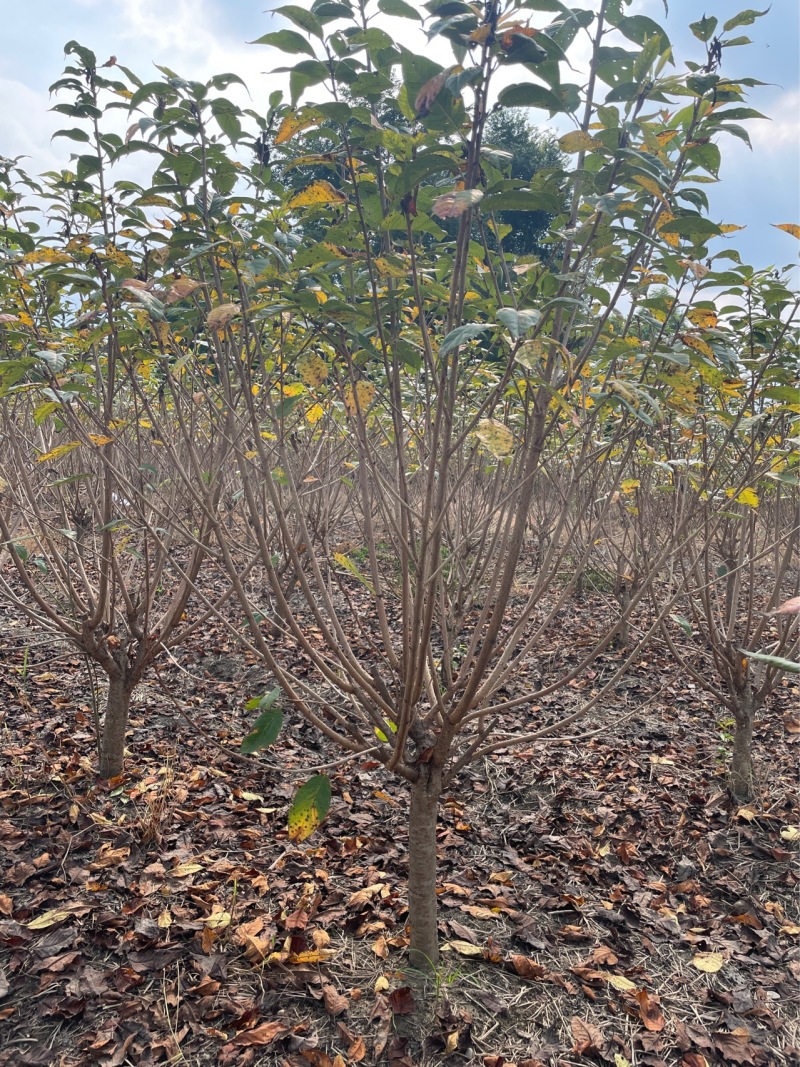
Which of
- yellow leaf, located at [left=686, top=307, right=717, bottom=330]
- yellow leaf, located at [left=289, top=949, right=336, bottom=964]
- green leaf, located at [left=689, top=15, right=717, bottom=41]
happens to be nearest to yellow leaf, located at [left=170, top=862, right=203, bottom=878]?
yellow leaf, located at [left=289, top=949, right=336, bottom=964]

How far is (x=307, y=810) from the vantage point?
153cm

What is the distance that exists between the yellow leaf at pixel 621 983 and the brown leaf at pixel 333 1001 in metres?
0.77

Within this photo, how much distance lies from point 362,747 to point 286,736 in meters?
1.65

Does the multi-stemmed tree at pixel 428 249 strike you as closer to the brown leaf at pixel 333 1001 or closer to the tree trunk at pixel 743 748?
the brown leaf at pixel 333 1001

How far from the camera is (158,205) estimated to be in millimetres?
1747

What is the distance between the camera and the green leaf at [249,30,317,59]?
1314 millimetres

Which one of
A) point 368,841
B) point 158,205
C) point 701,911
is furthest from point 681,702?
point 158,205

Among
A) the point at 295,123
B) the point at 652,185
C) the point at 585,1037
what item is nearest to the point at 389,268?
the point at 295,123

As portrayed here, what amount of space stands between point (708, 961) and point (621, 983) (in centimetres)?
32

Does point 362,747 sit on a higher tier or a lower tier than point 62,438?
lower

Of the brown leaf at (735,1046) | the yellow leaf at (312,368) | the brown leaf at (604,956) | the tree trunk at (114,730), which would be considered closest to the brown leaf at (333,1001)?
the brown leaf at (604,956)

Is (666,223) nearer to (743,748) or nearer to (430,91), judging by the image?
(430,91)

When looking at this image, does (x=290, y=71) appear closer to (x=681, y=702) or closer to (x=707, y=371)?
(x=707, y=371)

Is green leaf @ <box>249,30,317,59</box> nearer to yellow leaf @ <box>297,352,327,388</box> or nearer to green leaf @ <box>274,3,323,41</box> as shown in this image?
green leaf @ <box>274,3,323,41</box>
